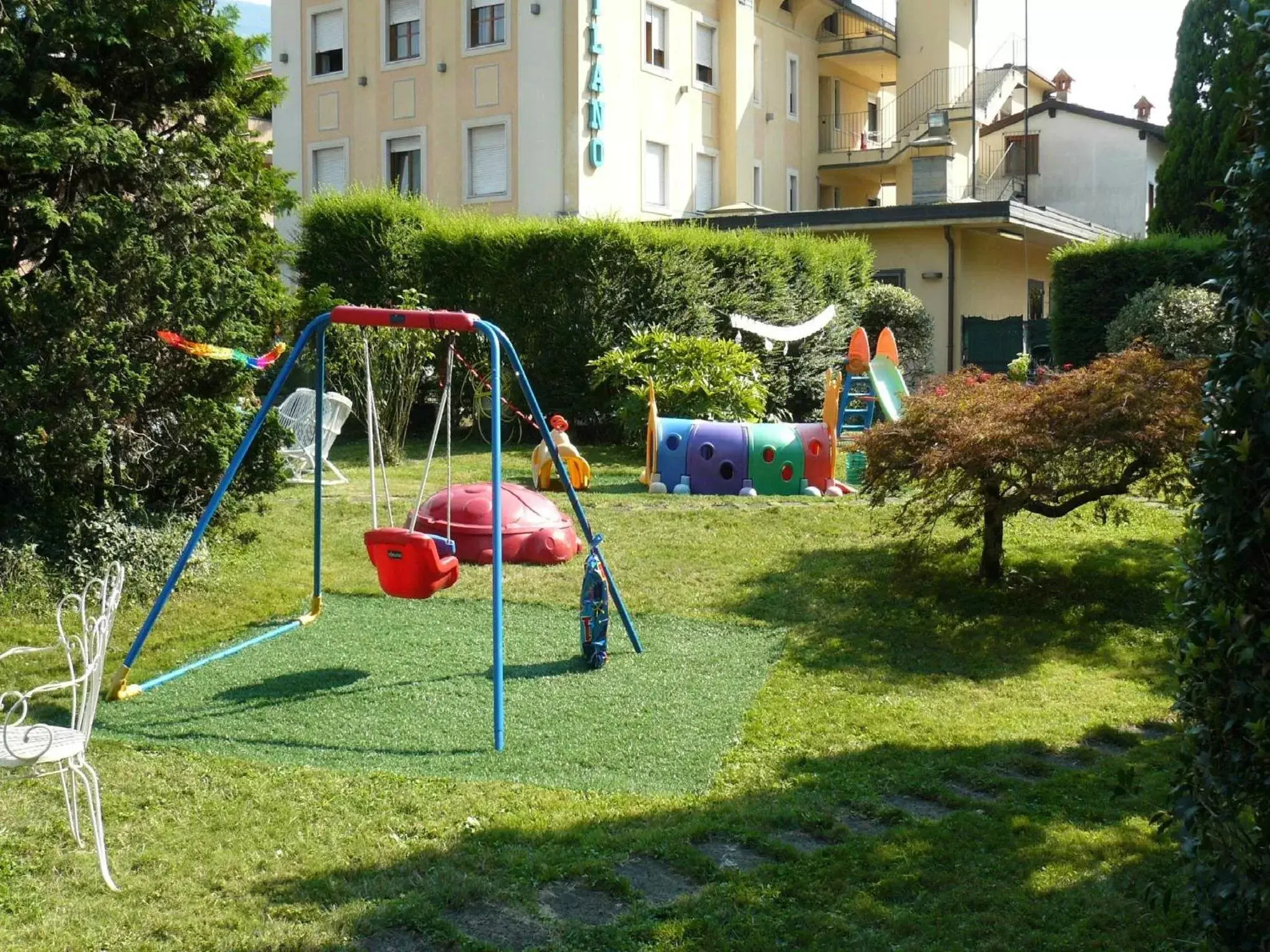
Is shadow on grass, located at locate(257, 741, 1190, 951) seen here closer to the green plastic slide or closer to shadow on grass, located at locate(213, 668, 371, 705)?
shadow on grass, located at locate(213, 668, 371, 705)

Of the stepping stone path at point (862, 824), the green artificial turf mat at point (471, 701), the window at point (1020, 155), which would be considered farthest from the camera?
the window at point (1020, 155)

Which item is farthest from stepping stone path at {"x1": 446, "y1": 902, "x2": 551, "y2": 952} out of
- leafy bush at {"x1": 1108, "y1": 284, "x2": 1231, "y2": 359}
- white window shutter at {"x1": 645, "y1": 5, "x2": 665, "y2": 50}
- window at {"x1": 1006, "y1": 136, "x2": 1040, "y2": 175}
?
window at {"x1": 1006, "y1": 136, "x2": 1040, "y2": 175}

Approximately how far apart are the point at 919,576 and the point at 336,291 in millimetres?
10912

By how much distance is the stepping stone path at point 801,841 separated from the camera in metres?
5.19

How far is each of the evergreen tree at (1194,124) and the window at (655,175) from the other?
9.98 m

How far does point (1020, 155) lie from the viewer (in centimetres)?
3762

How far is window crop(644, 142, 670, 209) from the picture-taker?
2845 centimetres

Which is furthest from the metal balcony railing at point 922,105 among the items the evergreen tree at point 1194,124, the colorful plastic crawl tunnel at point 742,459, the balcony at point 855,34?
the colorful plastic crawl tunnel at point 742,459

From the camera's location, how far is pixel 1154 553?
1052cm

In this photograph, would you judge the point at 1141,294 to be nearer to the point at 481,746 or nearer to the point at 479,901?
the point at 481,746

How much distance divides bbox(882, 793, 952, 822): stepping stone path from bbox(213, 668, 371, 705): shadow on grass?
10.4ft

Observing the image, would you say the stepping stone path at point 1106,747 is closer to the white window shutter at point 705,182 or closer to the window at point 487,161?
the window at point 487,161

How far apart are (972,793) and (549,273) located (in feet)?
42.7

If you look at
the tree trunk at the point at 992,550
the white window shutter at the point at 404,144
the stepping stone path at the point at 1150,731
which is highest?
the white window shutter at the point at 404,144
